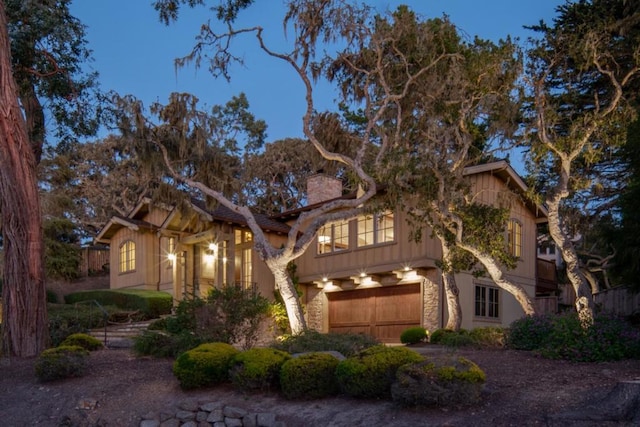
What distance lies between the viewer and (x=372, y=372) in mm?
8375

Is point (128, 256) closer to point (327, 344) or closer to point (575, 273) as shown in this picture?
point (327, 344)

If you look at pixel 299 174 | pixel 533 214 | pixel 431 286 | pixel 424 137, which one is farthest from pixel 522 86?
pixel 299 174

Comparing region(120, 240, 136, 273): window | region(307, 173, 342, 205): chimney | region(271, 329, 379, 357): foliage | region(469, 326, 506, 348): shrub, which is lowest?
region(469, 326, 506, 348): shrub

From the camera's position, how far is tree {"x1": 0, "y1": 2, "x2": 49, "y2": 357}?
13719mm

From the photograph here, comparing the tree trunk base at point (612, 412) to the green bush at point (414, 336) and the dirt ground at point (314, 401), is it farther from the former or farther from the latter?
the green bush at point (414, 336)

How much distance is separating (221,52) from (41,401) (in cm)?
939

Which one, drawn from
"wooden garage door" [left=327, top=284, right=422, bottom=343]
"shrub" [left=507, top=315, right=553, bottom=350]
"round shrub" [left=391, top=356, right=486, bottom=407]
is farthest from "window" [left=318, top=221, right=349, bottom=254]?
"round shrub" [left=391, top=356, right=486, bottom=407]

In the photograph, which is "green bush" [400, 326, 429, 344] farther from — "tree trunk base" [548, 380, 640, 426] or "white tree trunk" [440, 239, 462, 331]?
"tree trunk base" [548, 380, 640, 426]

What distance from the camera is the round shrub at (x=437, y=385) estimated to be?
25.2 ft

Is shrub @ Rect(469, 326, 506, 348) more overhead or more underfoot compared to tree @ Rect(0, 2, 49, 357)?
more underfoot

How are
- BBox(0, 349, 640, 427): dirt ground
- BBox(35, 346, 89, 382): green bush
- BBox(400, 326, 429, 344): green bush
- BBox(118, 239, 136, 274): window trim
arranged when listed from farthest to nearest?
BBox(118, 239, 136, 274): window trim → BBox(400, 326, 429, 344): green bush → BBox(35, 346, 89, 382): green bush → BBox(0, 349, 640, 427): dirt ground

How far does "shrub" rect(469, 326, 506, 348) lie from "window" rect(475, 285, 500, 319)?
19.6ft

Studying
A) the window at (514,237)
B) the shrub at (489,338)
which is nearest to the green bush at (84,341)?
the shrub at (489,338)

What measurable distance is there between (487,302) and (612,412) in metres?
13.7
